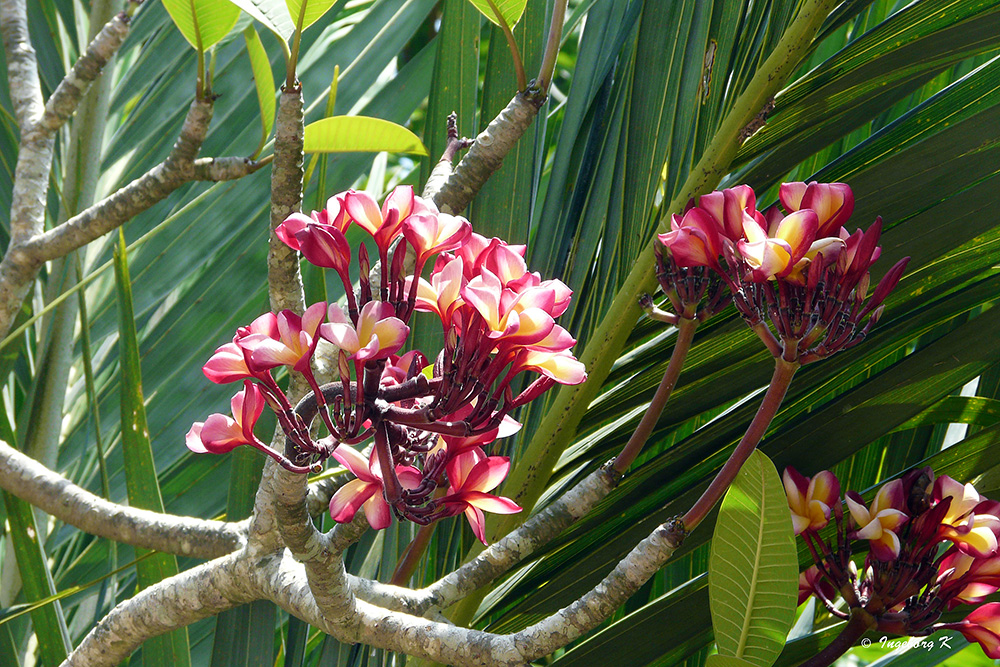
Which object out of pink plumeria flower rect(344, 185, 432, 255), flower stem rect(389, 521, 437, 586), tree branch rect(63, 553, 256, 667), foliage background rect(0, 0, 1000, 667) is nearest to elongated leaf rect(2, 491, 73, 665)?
foliage background rect(0, 0, 1000, 667)

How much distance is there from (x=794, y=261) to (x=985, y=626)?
0.25 meters

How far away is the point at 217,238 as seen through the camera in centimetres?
96

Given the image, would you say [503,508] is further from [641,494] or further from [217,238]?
[217,238]

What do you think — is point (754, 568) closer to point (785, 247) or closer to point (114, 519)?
point (785, 247)

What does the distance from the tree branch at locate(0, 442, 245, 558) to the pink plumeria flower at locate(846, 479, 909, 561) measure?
14.3 inches

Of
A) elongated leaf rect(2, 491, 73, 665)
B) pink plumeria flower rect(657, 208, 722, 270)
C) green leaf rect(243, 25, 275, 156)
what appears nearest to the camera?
pink plumeria flower rect(657, 208, 722, 270)

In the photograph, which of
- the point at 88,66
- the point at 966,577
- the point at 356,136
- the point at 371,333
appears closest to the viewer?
the point at 371,333

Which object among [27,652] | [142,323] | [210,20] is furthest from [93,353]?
[210,20]

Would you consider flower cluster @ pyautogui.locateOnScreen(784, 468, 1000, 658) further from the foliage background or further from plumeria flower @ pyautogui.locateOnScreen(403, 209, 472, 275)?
plumeria flower @ pyautogui.locateOnScreen(403, 209, 472, 275)

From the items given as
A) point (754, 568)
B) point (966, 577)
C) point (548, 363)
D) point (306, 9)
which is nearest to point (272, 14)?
point (306, 9)

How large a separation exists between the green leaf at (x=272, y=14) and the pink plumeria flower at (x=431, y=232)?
0.48 ft

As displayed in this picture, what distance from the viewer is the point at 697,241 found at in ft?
1.32

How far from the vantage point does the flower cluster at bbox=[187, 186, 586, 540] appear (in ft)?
1.03

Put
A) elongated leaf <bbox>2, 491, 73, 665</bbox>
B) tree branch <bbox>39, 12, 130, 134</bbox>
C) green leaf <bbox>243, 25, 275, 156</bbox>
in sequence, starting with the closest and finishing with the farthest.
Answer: green leaf <bbox>243, 25, 275, 156</bbox> < elongated leaf <bbox>2, 491, 73, 665</bbox> < tree branch <bbox>39, 12, 130, 134</bbox>
